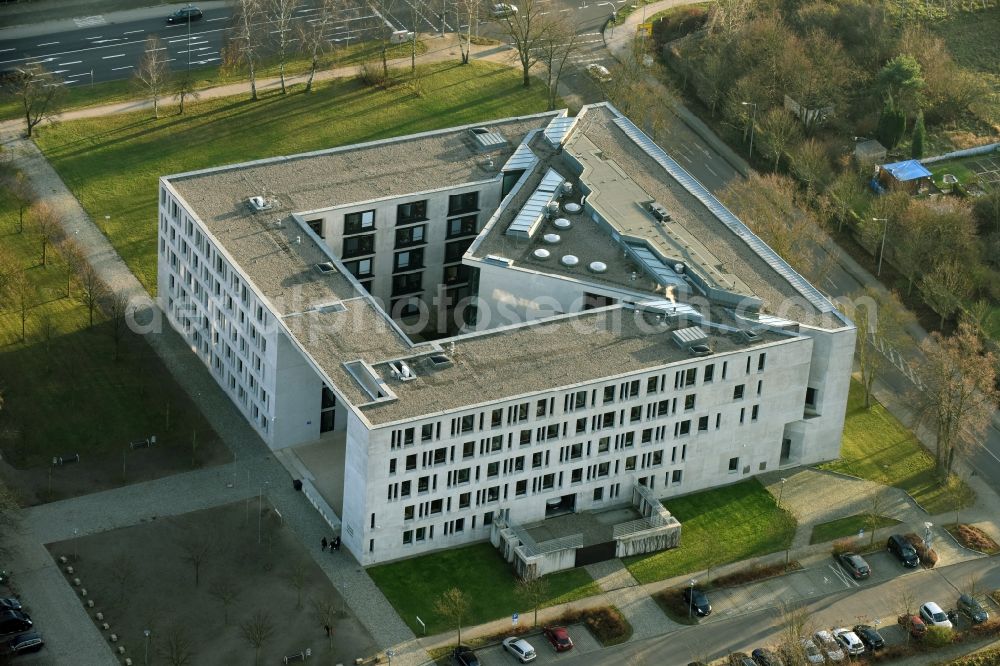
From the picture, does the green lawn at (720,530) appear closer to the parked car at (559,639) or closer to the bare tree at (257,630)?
the parked car at (559,639)

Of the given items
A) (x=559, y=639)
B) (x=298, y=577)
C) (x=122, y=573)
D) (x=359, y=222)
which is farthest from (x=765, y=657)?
(x=359, y=222)

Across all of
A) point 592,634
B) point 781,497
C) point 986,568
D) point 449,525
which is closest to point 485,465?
point 449,525

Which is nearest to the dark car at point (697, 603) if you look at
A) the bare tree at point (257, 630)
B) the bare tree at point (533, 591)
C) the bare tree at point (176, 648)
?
the bare tree at point (533, 591)

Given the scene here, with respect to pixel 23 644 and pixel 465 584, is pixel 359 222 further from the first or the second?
pixel 23 644

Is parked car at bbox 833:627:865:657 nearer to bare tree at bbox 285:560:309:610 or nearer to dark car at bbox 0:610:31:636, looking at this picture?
bare tree at bbox 285:560:309:610

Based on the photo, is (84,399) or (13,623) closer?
(13,623)

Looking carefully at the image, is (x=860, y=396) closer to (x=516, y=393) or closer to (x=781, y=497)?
(x=781, y=497)
